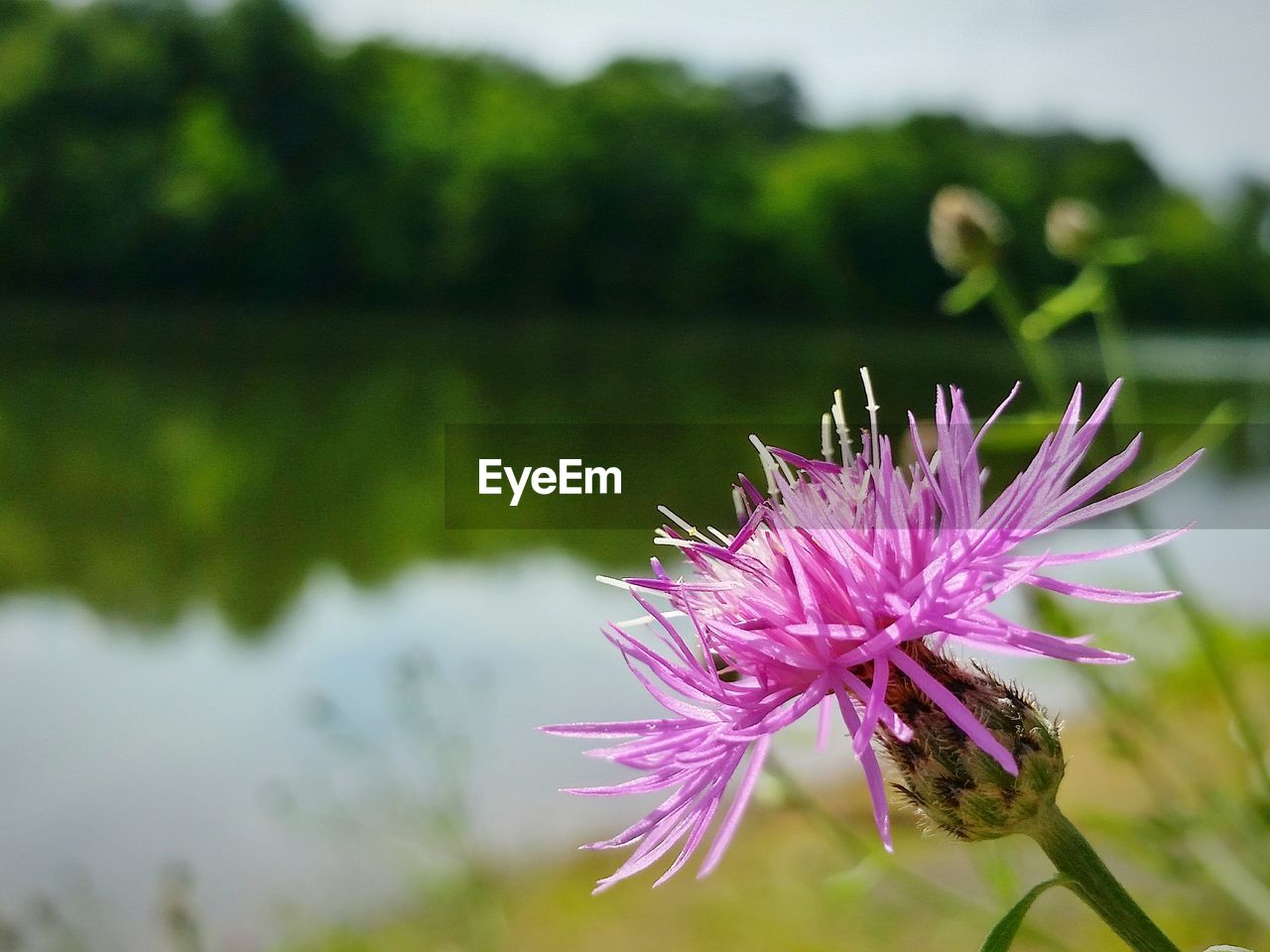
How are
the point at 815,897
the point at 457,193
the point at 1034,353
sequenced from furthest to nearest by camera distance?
the point at 457,193, the point at 815,897, the point at 1034,353

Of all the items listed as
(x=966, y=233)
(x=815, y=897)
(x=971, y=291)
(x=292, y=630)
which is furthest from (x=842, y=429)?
(x=292, y=630)

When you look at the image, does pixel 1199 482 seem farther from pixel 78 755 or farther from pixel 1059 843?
pixel 1059 843

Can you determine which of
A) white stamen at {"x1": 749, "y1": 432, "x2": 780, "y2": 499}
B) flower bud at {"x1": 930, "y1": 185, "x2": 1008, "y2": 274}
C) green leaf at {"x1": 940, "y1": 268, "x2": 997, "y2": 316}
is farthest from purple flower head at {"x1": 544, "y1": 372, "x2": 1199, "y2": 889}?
flower bud at {"x1": 930, "y1": 185, "x2": 1008, "y2": 274}

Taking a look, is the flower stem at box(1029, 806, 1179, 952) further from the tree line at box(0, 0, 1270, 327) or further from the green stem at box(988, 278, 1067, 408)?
the tree line at box(0, 0, 1270, 327)

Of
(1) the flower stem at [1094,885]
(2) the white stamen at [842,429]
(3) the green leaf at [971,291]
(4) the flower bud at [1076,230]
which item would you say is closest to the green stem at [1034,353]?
(3) the green leaf at [971,291]

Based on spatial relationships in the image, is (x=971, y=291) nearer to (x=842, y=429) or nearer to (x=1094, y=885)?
(x=842, y=429)
